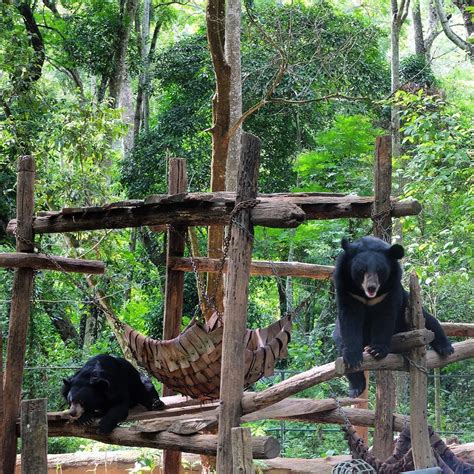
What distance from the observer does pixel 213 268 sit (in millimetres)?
6098

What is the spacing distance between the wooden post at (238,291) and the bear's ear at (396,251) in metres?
0.72

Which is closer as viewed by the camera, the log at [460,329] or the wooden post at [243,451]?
the wooden post at [243,451]

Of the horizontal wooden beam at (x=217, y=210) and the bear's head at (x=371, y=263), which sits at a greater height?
the horizontal wooden beam at (x=217, y=210)

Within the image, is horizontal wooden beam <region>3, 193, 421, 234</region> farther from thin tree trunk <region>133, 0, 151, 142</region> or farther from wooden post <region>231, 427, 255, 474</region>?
thin tree trunk <region>133, 0, 151, 142</region>

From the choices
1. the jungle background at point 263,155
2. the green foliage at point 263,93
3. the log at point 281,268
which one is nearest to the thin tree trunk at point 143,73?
the jungle background at point 263,155

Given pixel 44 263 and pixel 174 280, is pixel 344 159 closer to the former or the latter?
pixel 174 280

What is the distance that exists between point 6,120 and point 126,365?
5.43 m

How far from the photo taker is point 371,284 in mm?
3926

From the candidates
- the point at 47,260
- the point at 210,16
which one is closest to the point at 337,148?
the point at 210,16

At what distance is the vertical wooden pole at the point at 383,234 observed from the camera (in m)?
4.43

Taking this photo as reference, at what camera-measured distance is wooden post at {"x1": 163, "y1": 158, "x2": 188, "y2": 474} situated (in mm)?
5699

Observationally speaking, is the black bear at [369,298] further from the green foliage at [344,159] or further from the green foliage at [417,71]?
the green foliage at [417,71]

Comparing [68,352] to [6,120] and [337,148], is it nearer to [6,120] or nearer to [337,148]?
[6,120]

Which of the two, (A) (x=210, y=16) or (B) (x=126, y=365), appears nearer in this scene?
(B) (x=126, y=365)
